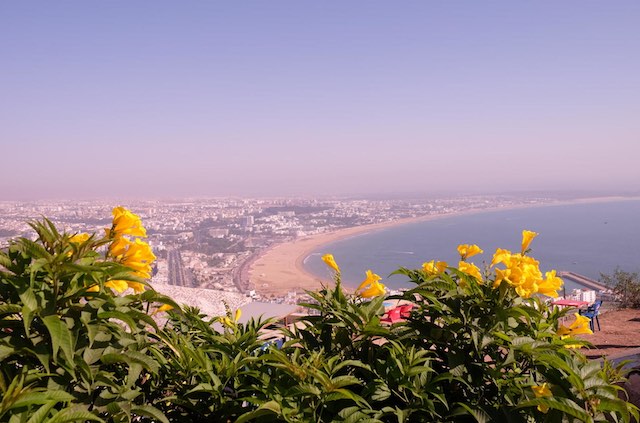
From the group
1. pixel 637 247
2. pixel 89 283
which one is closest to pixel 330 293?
pixel 89 283

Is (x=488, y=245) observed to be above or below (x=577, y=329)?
below

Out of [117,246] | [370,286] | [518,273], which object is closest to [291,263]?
[370,286]

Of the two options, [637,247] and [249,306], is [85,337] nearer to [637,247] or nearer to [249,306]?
[249,306]

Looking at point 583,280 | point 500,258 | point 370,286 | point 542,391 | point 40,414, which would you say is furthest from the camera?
point 583,280

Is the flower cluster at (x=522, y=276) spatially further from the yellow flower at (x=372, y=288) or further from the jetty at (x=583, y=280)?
the jetty at (x=583, y=280)

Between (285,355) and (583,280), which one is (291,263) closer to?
(583,280)
